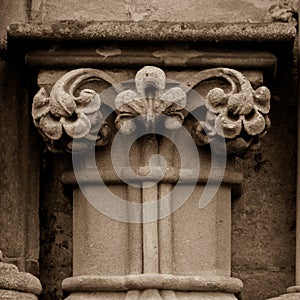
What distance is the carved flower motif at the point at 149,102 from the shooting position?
515 centimetres

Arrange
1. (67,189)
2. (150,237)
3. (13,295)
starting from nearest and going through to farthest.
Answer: (13,295) < (150,237) < (67,189)

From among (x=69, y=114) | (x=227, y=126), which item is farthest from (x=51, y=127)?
(x=227, y=126)

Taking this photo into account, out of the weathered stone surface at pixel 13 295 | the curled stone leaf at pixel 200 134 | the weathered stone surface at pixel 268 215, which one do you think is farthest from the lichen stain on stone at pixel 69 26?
the weathered stone surface at pixel 13 295

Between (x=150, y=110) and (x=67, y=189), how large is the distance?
0.96 ft

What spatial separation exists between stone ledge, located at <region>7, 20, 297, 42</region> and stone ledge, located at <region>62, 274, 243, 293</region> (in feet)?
1.77

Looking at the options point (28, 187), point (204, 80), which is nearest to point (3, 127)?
point (28, 187)

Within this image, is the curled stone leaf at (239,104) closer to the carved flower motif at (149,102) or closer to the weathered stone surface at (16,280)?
the carved flower motif at (149,102)

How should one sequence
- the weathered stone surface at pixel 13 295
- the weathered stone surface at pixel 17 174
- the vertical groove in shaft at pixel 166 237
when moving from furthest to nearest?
the weathered stone surface at pixel 17 174 → the vertical groove in shaft at pixel 166 237 → the weathered stone surface at pixel 13 295

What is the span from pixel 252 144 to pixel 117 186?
0.32 metres

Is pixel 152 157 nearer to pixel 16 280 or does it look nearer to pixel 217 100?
pixel 217 100

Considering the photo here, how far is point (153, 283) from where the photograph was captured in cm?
507

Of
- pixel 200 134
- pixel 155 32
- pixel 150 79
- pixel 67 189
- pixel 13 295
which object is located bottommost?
pixel 13 295

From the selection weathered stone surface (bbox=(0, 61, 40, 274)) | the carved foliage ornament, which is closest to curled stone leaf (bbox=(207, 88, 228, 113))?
the carved foliage ornament

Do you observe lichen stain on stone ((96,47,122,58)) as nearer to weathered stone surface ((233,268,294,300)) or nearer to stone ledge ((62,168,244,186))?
stone ledge ((62,168,244,186))
